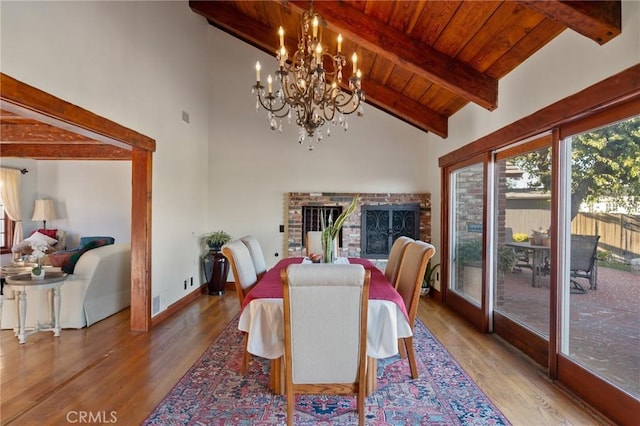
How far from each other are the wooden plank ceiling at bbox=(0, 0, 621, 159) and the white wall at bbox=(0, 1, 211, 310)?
0.35 meters

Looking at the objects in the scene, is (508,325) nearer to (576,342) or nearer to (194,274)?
(576,342)

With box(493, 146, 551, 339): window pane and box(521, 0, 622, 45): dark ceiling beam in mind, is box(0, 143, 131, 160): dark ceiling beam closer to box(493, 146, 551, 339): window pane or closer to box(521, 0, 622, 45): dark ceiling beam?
box(493, 146, 551, 339): window pane

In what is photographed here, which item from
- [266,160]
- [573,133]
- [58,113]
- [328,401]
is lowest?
[328,401]

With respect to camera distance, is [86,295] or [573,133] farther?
[86,295]

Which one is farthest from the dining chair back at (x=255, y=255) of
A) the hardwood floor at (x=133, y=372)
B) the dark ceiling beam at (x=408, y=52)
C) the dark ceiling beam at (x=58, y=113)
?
the dark ceiling beam at (x=408, y=52)

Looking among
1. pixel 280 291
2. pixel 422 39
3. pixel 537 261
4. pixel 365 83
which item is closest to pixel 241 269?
pixel 280 291

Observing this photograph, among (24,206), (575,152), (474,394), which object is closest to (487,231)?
(575,152)

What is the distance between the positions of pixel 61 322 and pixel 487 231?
4.70m

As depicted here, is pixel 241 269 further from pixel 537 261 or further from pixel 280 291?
pixel 537 261

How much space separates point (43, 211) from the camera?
6211 millimetres

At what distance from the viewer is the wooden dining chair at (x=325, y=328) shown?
1.73 m

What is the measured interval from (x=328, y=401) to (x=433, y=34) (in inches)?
126

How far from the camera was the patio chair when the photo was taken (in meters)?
2.35

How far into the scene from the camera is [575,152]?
249cm
